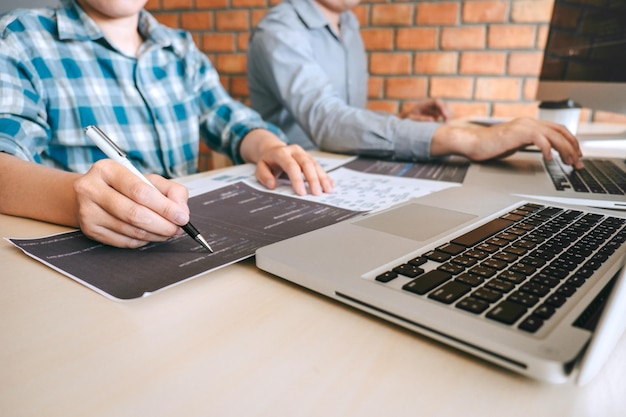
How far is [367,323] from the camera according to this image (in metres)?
0.32

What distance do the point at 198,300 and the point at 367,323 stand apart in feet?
0.46

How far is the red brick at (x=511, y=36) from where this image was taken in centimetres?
167

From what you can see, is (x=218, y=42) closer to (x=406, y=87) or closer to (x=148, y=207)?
(x=406, y=87)

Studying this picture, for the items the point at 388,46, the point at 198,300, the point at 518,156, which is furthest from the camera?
the point at 388,46

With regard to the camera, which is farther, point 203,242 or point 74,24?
point 74,24

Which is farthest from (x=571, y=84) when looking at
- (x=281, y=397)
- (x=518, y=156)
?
(x=281, y=397)

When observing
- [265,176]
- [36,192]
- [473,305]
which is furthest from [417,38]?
[473,305]

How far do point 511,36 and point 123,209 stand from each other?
1.71 meters

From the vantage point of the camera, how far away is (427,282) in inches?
12.5

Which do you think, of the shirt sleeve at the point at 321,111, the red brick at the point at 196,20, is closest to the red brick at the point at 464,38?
the shirt sleeve at the point at 321,111

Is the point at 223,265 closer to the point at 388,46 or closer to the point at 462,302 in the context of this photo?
the point at 462,302

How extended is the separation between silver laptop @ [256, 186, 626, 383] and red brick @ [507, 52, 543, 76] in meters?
1.41

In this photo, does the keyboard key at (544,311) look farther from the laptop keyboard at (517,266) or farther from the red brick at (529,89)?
the red brick at (529,89)

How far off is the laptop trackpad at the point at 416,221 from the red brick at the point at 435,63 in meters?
1.47
